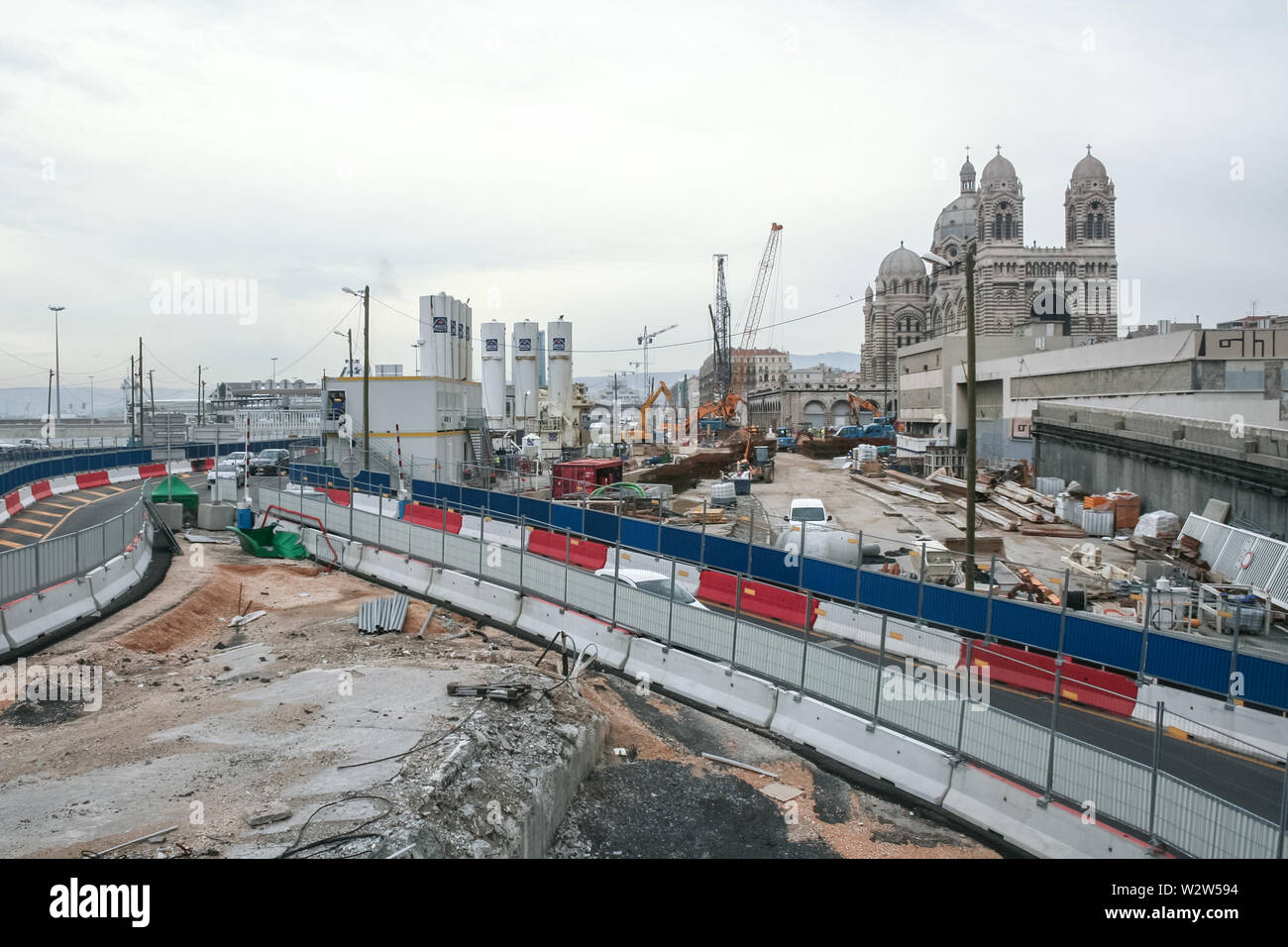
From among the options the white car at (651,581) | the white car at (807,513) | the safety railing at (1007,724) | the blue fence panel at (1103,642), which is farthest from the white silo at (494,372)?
the blue fence panel at (1103,642)

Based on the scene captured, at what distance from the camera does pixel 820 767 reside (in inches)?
445

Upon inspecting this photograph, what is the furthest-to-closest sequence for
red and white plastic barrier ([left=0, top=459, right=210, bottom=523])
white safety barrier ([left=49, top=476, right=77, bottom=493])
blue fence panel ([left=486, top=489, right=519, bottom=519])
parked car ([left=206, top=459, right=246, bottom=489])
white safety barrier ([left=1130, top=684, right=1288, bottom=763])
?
white safety barrier ([left=49, top=476, right=77, bottom=493])
parked car ([left=206, top=459, right=246, bottom=489])
red and white plastic barrier ([left=0, top=459, right=210, bottom=523])
blue fence panel ([left=486, top=489, right=519, bottom=519])
white safety barrier ([left=1130, top=684, right=1288, bottom=763])

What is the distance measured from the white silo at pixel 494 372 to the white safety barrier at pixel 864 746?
67.1 metres

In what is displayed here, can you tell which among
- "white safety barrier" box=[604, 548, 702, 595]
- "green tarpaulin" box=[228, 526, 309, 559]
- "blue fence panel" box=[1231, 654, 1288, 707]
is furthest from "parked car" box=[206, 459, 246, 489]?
"blue fence panel" box=[1231, 654, 1288, 707]

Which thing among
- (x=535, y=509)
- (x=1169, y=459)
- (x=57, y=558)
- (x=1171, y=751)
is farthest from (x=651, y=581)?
(x=1169, y=459)

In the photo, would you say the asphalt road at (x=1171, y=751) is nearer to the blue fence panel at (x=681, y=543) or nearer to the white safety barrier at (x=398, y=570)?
the blue fence panel at (x=681, y=543)

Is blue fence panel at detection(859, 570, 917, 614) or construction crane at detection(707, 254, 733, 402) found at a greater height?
construction crane at detection(707, 254, 733, 402)

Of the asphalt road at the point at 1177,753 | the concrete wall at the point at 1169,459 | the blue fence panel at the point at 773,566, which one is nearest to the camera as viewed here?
the asphalt road at the point at 1177,753

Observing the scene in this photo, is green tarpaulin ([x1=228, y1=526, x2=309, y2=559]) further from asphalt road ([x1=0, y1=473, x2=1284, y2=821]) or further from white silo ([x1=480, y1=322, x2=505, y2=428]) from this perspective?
white silo ([x1=480, y1=322, x2=505, y2=428])

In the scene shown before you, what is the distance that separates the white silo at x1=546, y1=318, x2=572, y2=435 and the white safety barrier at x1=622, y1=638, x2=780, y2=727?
56466mm

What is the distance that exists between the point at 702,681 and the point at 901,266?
145573 millimetres

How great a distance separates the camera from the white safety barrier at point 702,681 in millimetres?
12672

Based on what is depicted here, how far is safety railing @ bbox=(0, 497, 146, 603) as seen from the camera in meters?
14.9

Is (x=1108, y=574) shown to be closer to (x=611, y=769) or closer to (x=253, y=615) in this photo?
(x=611, y=769)
